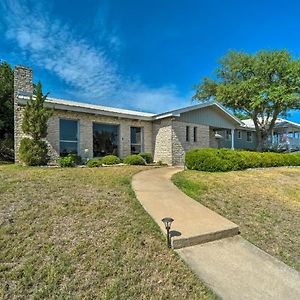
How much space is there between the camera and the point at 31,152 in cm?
1130

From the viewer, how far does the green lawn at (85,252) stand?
3.13m

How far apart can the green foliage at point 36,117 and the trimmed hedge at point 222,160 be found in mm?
7332

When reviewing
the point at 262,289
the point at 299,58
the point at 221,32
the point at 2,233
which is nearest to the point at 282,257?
the point at 262,289

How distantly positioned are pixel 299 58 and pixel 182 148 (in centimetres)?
1583

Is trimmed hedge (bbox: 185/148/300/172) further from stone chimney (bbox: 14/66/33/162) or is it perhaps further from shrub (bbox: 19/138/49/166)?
stone chimney (bbox: 14/66/33/162)

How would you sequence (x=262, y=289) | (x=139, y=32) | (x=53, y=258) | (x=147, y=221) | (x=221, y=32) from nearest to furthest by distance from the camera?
(x=262, y=289), (x=53, y=258), (x=147, y=221), (x=139, y=32), (x=221, y=32)

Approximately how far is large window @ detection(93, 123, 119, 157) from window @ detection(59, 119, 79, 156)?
3.97 ft

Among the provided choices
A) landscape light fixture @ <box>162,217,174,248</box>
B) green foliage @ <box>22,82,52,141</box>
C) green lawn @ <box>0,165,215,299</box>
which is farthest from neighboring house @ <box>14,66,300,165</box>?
landscape light fixture @ <box>162,217,174,248</box>

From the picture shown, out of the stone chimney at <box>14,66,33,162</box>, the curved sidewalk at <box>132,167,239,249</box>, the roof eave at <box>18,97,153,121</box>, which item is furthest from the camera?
the roof eave at <box>18,97,153,121</box>

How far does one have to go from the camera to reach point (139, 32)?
53.7 feet

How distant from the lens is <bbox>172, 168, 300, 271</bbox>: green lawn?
4.84 m

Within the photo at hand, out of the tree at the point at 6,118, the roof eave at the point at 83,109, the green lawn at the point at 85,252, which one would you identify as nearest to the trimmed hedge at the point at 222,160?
the roof eave at the point at 83,109

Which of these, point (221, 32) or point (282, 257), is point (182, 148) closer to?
point (221, 32)

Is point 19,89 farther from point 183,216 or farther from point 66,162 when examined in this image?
point 183,216
